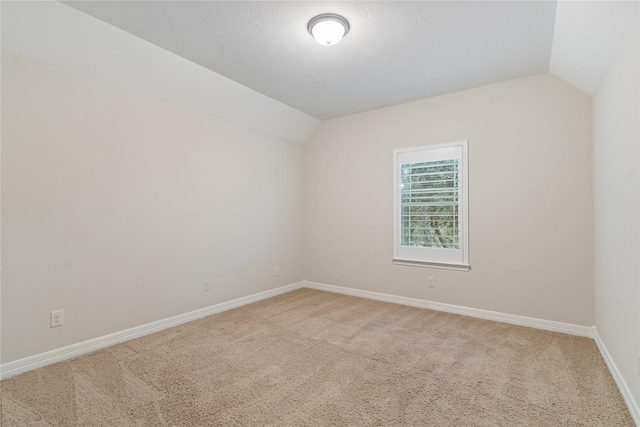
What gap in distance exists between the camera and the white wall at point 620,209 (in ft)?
5.96

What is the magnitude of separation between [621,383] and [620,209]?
1168mm

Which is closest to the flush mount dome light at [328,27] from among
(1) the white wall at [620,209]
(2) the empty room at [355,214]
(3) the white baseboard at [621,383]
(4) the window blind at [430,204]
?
(2) the empty room at [355,214]

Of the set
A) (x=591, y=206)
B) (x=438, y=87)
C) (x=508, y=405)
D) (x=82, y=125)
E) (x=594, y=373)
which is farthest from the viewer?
(x=438, y=87)

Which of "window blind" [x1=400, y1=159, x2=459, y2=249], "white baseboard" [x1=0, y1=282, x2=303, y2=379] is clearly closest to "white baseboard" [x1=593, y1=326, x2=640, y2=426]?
"window blind" [x1=400, y1=159, x2=459, y2=249]

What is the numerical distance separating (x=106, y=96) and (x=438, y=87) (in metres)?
3.45

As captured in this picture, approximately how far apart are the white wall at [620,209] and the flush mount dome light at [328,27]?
1816 millimetres

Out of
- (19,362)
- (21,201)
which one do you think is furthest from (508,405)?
(21,201)

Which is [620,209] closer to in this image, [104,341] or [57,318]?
[104,341]

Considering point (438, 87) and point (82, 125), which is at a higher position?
point (438, 87)

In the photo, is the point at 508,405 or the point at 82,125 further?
the point at 82,125

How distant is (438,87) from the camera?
353 cm

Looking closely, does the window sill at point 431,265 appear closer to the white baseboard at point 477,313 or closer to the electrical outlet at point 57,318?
the white baseboard at point 477,313

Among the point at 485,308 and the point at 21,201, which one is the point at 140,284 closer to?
the point at 21,201

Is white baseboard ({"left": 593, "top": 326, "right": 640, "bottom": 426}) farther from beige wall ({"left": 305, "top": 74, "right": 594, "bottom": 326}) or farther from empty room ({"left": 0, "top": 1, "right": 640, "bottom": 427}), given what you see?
beige wall ({"left": 305, "top": 74, "right": 594, "bottom": 326})
